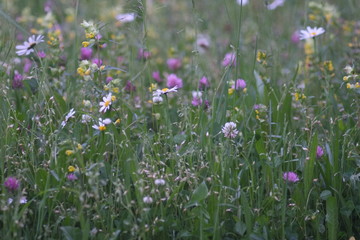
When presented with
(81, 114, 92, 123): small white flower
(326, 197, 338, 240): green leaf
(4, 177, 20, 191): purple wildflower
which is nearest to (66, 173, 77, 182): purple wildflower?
(4, 177, 20, 191): purple wildflower

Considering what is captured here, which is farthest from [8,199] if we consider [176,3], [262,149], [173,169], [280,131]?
[176,3]

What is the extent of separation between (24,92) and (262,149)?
1.26 m

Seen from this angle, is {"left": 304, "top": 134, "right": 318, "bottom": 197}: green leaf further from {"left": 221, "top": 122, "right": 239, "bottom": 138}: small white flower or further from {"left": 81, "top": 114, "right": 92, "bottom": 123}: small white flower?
{"left": 81, "top": 114, "right": 92, "bottom": 123}: small white flower

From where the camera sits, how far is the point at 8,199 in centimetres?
170

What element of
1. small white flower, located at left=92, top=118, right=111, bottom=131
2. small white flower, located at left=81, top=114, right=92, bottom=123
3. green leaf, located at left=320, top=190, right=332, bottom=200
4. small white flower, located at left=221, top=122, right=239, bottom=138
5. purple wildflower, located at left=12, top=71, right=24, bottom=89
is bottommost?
green leaf, located at left=320, top=190, right=332, bottom=200

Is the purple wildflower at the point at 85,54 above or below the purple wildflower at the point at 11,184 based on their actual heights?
above

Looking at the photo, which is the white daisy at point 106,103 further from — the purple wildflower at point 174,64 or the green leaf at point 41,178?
the purple wildflower at point 174,64

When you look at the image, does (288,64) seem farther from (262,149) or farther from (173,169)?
(173,169)

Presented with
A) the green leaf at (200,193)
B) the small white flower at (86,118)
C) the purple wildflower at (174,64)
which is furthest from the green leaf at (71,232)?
the purple wildflower at (174,64)

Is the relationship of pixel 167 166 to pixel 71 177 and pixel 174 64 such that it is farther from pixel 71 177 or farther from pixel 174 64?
pixel 174 64

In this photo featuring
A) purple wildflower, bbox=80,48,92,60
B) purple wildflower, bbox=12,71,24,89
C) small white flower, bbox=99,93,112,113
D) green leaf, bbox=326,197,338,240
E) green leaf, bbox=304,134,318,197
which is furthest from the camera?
purple wildflower, bbox=80,48,92,60

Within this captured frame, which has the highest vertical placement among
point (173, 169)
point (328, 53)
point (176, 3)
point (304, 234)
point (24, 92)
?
point (176, 3)

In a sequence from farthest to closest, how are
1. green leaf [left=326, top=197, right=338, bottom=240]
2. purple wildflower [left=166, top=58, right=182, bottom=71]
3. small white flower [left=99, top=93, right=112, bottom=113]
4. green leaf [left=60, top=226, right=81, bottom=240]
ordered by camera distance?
purple wildflower [left=166, top=58, right=182, bottom=71], small white flower [left=99, top=93, right=112, bottom=113], green leaf [left=326, top=197, right=338, bottom=240], green leaf [left=60, top=226, right=81, bottom=240]

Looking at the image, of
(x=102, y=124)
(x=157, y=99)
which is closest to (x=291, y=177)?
(x=157, y=99)
